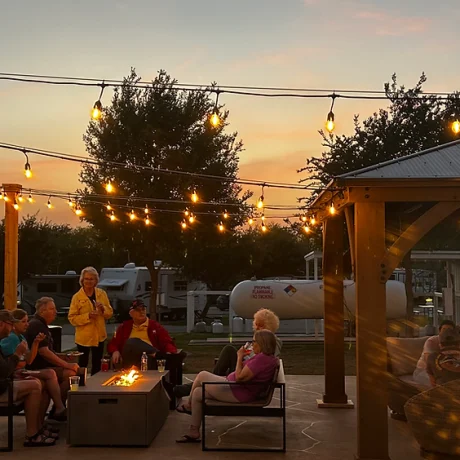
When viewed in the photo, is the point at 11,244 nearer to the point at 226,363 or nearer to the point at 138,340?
the point at 138,340

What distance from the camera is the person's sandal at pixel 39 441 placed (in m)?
6.01

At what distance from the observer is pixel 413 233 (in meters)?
5.46

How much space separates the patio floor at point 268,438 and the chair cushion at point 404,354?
60 cm

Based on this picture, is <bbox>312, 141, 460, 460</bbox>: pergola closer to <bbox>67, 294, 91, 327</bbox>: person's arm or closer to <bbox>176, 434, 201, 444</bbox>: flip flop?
<bbox>176, 434, 201, 444</bbox>: flip flop

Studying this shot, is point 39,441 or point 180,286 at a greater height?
point 180,286

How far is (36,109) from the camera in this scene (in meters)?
11.6

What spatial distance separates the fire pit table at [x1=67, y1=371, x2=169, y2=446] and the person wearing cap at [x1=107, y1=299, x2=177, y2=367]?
4.85ft

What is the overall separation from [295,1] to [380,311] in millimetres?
4921

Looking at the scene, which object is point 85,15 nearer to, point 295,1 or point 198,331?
point 295,1

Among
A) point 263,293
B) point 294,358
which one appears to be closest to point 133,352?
→ point 294,358

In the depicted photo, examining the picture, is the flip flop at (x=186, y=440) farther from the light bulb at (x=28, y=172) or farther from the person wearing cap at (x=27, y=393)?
the light bulb at (x=28, y=172)

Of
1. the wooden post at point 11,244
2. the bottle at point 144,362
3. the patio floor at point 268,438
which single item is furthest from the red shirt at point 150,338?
the wooden post at point 11,244

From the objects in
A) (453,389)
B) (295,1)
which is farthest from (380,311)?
(295,1)

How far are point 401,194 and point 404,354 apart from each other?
2.74 metres
